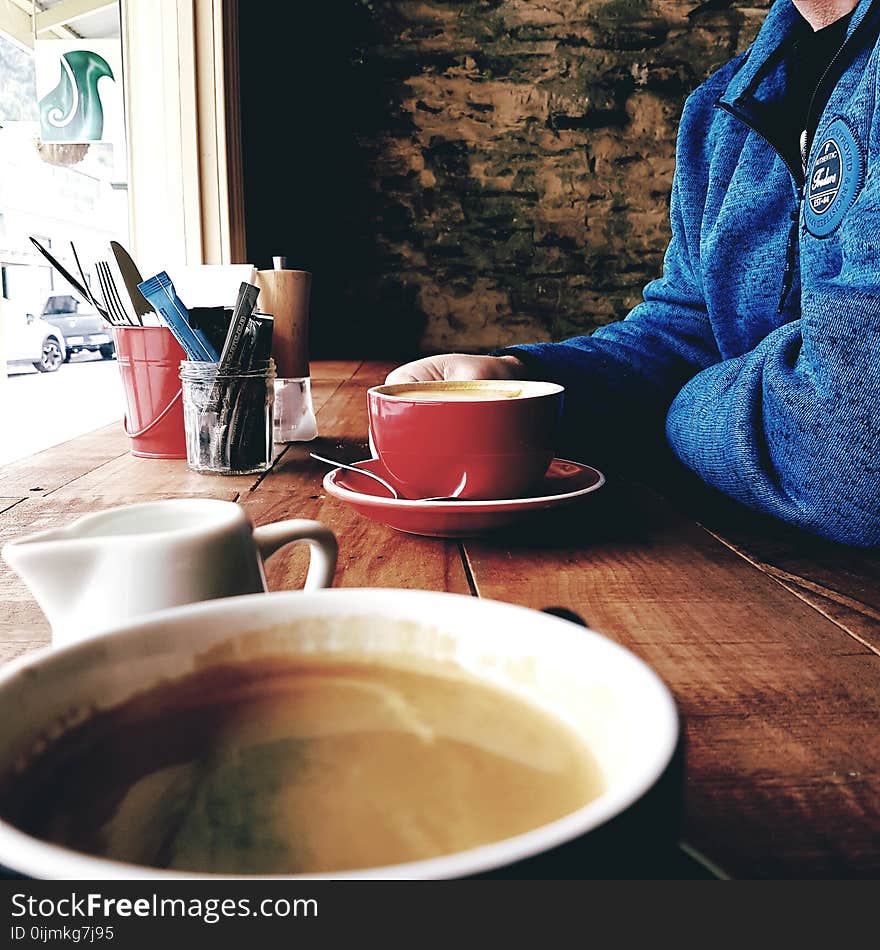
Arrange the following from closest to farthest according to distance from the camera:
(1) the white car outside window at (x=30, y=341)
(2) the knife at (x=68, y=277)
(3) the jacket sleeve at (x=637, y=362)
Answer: (2) the knife at (x=68, y=277) < (3) the jacket sleeve at (x=637, y=362) < (1) the white car outside window at (x=30, y=341)

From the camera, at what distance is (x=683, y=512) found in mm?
764

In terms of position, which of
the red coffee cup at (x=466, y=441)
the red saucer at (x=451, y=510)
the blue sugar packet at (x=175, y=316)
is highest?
the blue sugar packet at (x=175, y=316)

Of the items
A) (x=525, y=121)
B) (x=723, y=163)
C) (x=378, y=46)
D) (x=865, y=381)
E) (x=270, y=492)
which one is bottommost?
(x=270, y=492)

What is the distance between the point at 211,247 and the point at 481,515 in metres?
2.30

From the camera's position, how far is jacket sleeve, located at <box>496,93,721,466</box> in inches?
41.9

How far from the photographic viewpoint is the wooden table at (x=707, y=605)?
0.30 metres

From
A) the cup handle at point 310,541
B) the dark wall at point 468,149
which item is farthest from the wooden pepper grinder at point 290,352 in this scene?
the dark wall at point 468,149

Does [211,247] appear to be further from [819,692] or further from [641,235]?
[819,692]

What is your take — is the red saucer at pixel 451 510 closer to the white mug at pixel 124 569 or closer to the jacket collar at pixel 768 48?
the white mug at pixel 124 569

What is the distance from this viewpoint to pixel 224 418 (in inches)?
35.8

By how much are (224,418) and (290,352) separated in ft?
0.79

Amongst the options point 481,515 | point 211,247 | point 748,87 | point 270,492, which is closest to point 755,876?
point 481,515

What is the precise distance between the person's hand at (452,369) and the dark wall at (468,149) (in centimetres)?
312

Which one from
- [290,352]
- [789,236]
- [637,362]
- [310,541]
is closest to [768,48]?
[789,236]
